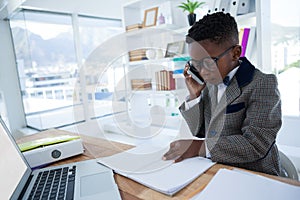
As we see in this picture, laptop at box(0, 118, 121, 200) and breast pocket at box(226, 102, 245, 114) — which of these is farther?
breast pocket at box(226, 102, 245, 114)

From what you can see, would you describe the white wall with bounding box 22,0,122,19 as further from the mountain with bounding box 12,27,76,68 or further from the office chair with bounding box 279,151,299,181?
the office chair with bounding box 279,151,299,181

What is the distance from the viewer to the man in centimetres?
70

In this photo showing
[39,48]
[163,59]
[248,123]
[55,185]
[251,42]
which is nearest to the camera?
[55,185]

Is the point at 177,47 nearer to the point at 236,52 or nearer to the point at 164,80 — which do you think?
the point at 164,80

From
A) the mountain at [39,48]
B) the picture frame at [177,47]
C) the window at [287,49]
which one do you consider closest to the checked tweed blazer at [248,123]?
the window at [287,49]

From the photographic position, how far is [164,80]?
6.11 feet

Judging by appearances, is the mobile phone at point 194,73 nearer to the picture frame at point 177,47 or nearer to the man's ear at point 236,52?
the man's ear at point 236,52

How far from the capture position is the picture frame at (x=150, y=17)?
2.41 metres

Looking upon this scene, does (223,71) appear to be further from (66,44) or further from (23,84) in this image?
(23,84)

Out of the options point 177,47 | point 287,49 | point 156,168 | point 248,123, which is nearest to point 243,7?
point 287,49

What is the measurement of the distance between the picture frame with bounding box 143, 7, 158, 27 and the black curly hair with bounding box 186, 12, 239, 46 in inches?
62.8

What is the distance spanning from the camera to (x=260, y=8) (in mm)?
1549

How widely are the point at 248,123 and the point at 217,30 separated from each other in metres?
0.36

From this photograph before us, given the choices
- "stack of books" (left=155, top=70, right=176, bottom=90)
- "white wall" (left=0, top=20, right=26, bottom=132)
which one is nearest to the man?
"stack of books" (left=155, top=70, right=176, bottom=90)
